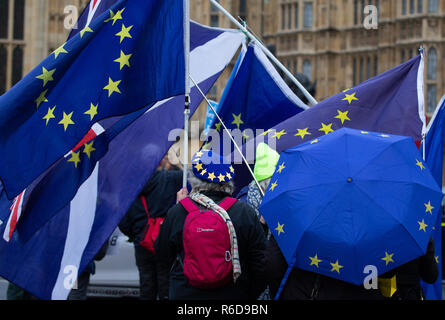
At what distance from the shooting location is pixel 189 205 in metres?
4.31

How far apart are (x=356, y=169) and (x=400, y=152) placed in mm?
284

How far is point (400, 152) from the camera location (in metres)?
3.71

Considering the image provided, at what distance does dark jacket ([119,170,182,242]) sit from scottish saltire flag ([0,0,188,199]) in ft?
7.15

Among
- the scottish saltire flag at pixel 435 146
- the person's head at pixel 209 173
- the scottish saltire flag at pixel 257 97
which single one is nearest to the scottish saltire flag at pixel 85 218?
the person's head at pixel 209 173

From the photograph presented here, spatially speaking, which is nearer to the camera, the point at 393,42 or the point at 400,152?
the point at 400,152

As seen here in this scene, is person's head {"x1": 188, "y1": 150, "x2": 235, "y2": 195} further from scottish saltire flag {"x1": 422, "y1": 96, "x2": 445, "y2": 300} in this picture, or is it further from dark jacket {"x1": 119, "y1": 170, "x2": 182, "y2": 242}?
dark jacket {"x1": 119, "y1": 170, "x2": 182, "y2": 242}

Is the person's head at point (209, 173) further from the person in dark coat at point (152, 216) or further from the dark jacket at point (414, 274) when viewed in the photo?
the person in dark coat at point (152, 216)

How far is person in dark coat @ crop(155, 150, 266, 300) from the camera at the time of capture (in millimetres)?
4262

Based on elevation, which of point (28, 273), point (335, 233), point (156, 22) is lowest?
point (28, 273)

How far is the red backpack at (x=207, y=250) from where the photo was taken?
4.14 meters

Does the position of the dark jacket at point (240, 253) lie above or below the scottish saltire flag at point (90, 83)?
below

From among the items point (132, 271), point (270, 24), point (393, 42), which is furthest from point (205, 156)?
point (270, 24)

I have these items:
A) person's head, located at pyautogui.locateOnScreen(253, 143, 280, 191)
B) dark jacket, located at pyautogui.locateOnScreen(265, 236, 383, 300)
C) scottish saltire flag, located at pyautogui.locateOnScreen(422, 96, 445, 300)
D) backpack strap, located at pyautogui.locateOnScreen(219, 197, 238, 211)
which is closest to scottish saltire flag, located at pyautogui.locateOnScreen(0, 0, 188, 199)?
person's head, located at pyautogui.locateOnScreen(253, 143, 280, 191)

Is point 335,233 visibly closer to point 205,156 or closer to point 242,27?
point 205,156
